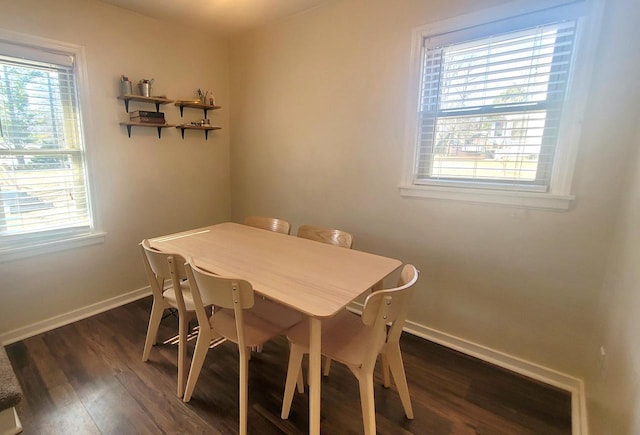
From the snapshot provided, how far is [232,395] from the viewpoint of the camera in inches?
70.2

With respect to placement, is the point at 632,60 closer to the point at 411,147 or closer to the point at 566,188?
the point at 566,188

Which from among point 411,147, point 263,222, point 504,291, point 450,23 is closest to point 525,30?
point 450,23

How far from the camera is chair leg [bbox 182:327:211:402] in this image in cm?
161

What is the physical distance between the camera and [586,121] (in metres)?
1.65

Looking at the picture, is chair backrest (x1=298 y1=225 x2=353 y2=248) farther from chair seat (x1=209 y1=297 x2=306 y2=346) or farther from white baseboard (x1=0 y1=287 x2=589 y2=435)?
white baseboard (x1=0 y1=287 x2=589 y2=435)

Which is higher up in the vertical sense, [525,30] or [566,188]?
[525,30]

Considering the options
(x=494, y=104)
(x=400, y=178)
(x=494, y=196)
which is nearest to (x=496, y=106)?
(x=494, y=104)

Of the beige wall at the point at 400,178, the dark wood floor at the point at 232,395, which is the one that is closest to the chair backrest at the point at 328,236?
the beige wall at the point at 400,178

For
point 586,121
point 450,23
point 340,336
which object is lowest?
point 340,336

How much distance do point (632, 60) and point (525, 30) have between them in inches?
20.5

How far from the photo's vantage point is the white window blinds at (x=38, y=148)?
2109mm

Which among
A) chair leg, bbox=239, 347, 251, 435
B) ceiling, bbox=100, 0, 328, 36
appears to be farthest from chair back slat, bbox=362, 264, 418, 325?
ceiling, bbox=100, 0, 328, 36

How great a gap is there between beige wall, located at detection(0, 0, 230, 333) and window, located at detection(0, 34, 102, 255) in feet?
0.38

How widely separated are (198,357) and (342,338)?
0.77 m
